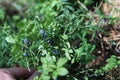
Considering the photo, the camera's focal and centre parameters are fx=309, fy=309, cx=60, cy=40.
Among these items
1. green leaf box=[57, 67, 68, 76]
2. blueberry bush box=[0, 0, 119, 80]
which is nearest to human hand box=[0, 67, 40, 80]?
blueberry bush box=[0, 0, 119, 80]

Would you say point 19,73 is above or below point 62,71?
below

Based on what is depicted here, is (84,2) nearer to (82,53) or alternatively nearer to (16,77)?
(82,53)

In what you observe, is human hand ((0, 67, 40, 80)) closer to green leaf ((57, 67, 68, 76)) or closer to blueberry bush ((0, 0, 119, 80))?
blueberry bush ((0, 0, 119, 80))

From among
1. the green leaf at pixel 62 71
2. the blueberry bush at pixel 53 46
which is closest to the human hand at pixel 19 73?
the blueberry bush at pixel 53 46

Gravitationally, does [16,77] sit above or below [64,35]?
below

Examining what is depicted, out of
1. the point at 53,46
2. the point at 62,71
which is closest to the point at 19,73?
the point at 53,46

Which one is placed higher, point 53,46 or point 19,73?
point 53,46

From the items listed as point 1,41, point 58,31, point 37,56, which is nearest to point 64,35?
point 58,31

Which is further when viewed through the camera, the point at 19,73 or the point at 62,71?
the point at 19,73

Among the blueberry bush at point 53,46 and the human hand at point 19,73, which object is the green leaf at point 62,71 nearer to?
the blueberry bush at point 53,46

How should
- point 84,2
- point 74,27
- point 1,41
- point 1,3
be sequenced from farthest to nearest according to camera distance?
point 1,3
point 84,2
point 1,41
point 74,27

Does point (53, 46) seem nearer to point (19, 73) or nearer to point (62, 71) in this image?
point (19, 73)
